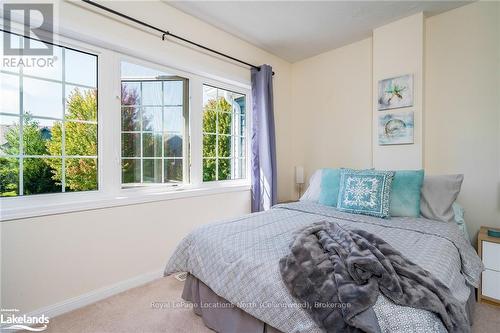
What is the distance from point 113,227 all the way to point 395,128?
2.86m

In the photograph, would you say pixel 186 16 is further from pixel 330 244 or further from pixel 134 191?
pixel 330 244

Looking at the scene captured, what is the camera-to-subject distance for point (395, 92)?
2566 mm

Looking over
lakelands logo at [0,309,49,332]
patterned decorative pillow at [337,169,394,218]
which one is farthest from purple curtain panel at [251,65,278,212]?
lakelands logo at [0,309,49,332]

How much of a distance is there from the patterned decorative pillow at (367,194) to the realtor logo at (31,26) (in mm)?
2552

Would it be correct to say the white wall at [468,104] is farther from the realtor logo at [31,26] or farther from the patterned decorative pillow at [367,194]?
the realtor logo at [31,26]

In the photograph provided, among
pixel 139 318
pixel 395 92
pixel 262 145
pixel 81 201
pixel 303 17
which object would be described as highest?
pixel 303 17

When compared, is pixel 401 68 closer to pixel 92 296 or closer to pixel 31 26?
pixel 31 26

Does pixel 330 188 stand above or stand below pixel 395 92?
below

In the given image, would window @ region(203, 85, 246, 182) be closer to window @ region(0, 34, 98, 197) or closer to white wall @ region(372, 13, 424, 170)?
window @ region(0, 34, 98, 197)

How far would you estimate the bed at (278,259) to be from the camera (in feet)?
3.34

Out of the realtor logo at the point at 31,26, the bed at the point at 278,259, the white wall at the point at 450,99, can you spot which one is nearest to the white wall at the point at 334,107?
the white wall at the point at 450,99

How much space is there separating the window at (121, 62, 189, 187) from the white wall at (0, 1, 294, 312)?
0.21m

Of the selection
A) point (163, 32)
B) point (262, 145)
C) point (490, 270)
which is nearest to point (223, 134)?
point (262, 145)

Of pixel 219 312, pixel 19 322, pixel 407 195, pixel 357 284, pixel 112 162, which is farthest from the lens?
pixel 112 162
